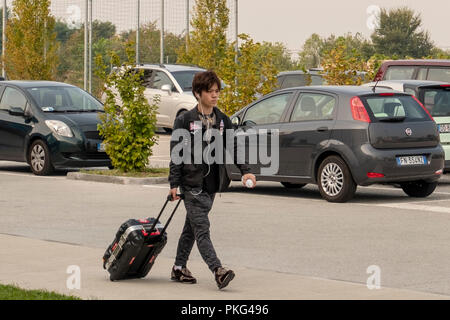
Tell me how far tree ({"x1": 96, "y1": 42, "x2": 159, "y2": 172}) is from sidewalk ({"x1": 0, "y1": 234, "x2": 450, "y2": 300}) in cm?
817

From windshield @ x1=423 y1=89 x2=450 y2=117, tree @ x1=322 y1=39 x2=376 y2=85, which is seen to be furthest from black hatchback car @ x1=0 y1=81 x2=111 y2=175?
windshield @ x1=423 y1=89 x2=450 y2=117

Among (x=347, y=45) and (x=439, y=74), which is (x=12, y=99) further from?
(x=347, y=45)

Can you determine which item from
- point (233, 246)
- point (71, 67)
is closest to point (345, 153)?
point (233, 246)

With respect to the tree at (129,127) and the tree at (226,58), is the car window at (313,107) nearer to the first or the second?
the tree at (129,127)

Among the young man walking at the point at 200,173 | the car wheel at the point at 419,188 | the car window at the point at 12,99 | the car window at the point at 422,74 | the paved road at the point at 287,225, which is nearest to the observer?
the young man walking at the point at 200,173

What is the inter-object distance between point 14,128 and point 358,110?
741 centimetres

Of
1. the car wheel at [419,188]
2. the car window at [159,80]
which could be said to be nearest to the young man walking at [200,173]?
the car wheel at [419,188]

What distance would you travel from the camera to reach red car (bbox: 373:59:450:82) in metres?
20.3

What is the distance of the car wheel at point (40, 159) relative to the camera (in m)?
18.8

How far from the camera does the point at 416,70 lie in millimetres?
20500

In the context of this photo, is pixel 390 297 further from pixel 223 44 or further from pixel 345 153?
pixel 223 44

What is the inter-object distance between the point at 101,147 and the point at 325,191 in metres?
5.63

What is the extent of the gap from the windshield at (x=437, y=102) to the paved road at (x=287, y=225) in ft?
3.89
